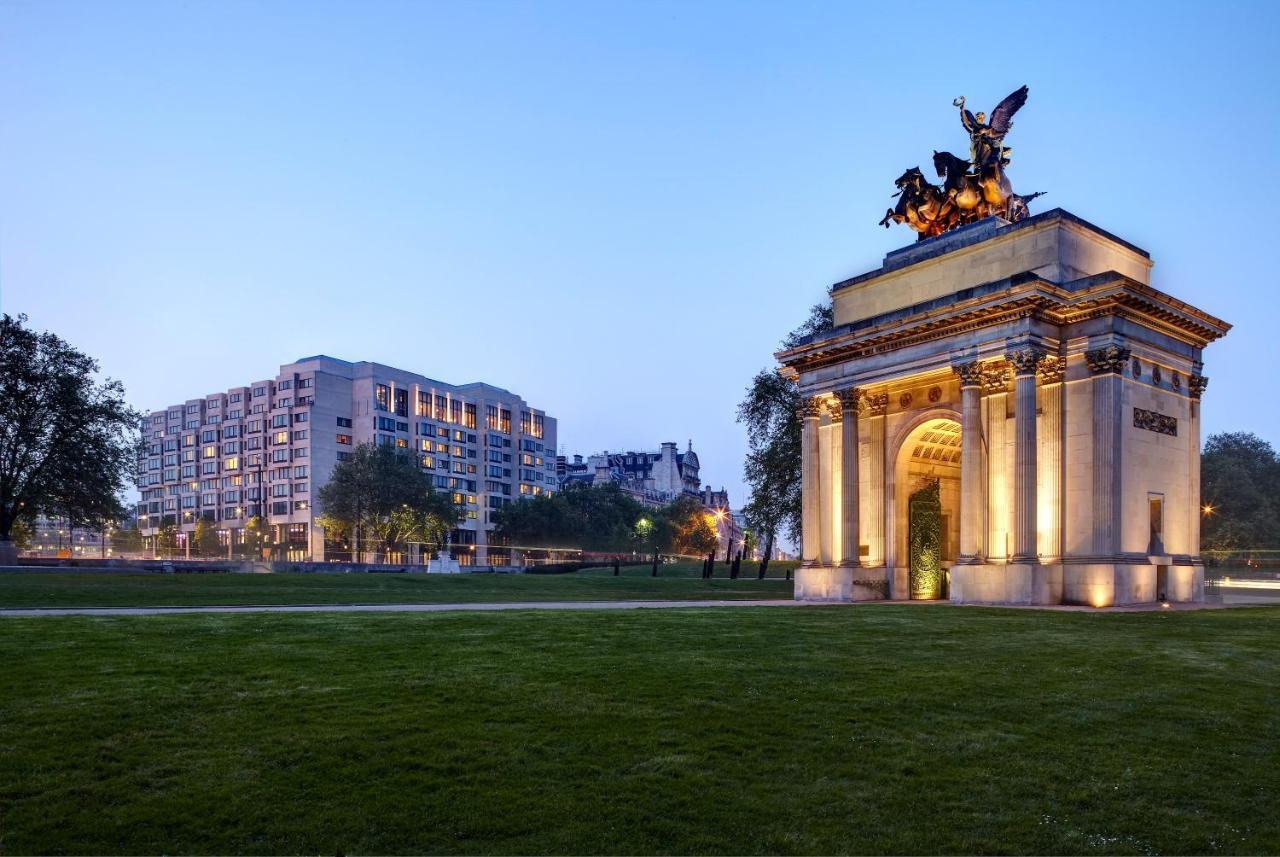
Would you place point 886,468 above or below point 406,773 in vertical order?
above

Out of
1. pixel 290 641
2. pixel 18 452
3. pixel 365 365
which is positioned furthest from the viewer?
pixel 365 365

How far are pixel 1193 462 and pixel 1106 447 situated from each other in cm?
696

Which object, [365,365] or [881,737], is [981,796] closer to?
[881,737]

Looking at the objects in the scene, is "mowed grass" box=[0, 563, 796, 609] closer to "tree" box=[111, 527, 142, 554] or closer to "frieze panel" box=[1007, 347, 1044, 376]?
"frieze panel" box=[1007, 347, 1044, 376]

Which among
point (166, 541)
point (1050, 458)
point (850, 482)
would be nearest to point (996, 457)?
point (1050, 458)

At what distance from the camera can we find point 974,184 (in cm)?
3841

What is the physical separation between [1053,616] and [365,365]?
5233 inches

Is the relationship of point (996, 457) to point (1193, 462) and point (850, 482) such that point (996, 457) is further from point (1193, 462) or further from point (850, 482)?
point (1193, 462)

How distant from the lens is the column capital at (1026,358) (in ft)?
107

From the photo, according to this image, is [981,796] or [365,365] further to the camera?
[365,365]

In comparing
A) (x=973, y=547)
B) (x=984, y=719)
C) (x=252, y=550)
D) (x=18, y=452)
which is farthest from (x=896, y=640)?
(x=252, y=550)

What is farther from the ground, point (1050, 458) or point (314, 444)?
point (314, 444)

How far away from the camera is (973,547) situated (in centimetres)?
3400

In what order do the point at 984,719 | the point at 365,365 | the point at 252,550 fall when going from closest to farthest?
1. the point at 984,719
2. the point at 252,550
3. the point at 365,365
